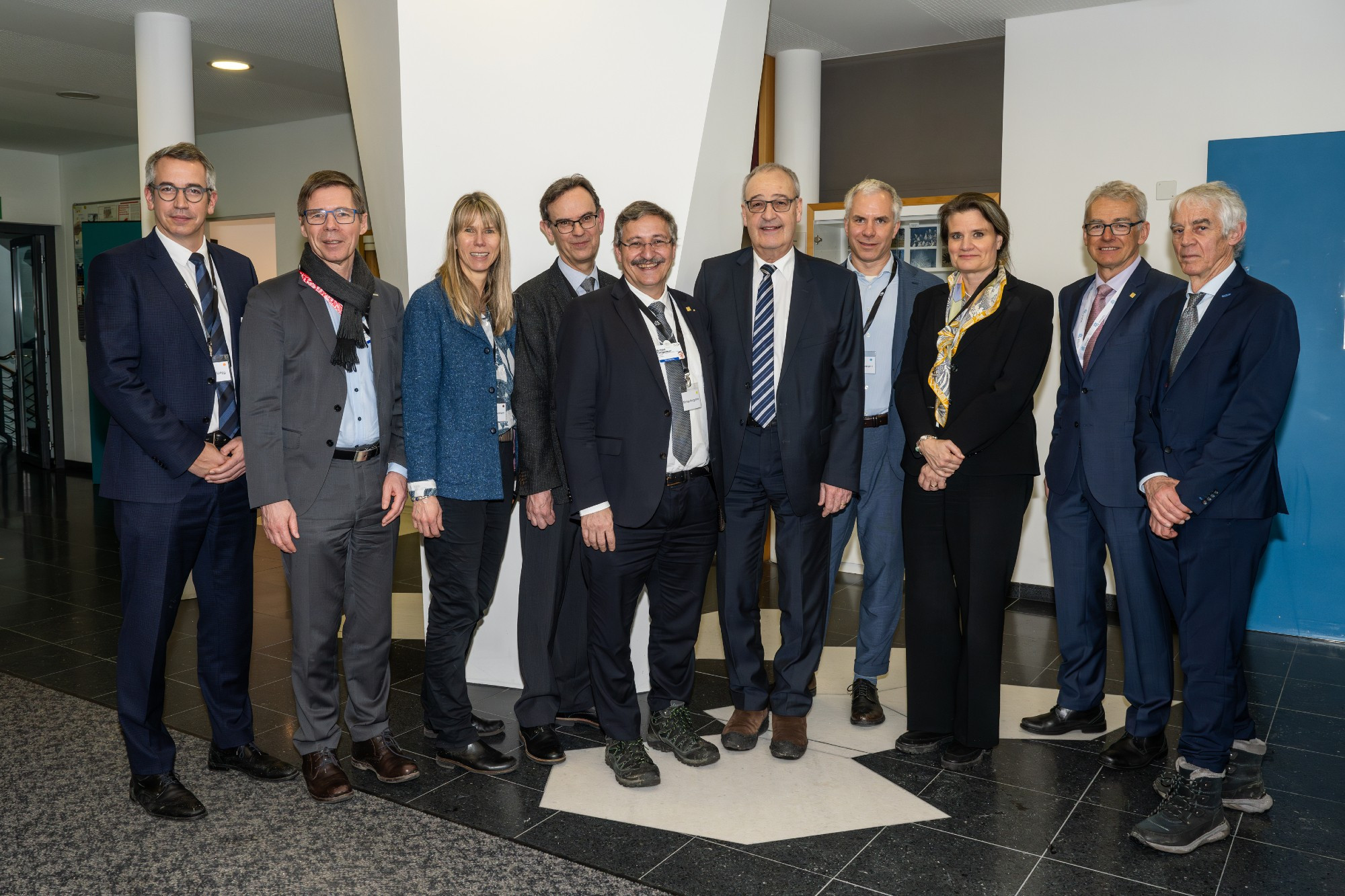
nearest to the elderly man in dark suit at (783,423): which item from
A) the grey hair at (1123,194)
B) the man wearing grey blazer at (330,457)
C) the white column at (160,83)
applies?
the grey hair at (1123,194)

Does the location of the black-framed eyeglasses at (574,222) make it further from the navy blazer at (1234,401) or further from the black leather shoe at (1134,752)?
the black leather shoe at (1134,752)

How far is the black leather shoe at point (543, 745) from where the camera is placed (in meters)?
3.53

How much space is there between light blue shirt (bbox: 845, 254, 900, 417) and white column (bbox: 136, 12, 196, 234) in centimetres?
424

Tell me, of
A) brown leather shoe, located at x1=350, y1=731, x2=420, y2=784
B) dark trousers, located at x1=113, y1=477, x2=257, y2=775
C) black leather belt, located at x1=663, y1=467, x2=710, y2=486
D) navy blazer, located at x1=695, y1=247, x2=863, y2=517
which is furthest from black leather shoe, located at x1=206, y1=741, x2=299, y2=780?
navy blazer, located at x1=695, y1=247, x2=863, y2=517

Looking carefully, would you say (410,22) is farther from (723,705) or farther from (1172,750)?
(1172,750)

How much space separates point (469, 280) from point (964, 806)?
7.55 feet

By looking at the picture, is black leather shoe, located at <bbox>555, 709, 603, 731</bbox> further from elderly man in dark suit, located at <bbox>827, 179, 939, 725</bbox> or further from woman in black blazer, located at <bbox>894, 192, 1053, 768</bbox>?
woman in black blazer, located at <bbox>894, 192, 1053, 768</bbox>

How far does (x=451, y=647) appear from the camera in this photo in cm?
350

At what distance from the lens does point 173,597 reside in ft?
10.7

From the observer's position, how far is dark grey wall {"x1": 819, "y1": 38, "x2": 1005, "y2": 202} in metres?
6.33

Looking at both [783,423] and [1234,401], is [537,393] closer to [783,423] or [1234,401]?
[783,423]

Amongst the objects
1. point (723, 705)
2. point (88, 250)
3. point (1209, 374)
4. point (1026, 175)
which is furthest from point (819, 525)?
point (88, 250)

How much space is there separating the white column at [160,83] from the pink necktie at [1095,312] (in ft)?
16.5

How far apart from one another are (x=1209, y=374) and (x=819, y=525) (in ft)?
4.25
